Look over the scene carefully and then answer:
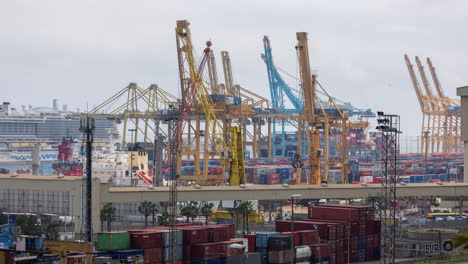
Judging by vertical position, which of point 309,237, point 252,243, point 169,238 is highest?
point 169,238

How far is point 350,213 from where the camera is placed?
178 feet

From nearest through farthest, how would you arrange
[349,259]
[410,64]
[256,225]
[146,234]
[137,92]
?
[146,234] → [349,259] → [256,225] → [137,92] → [410,64]

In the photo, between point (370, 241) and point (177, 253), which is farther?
point (370, 241)

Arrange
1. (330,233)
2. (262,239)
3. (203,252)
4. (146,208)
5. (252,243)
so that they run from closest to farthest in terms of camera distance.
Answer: (203,252), (262,239), (252,243), (330,233), (146,208)

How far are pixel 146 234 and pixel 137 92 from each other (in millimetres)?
103258

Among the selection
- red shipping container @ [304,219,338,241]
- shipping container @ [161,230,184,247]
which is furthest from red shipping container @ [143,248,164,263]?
red shipping container @ [304,219,338,241]

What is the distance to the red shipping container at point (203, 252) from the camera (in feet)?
151

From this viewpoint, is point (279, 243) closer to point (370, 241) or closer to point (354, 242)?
point (354, 242)

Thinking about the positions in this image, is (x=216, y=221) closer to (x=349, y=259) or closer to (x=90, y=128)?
(x=349, y=259)

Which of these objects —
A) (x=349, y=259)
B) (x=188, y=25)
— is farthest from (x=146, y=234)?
(x=188, y=25)

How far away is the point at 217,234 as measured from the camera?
158 feet

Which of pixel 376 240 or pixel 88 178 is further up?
pixel 88 178

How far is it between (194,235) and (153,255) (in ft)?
8.65

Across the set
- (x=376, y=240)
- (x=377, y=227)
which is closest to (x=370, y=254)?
(x=376, y=240)
